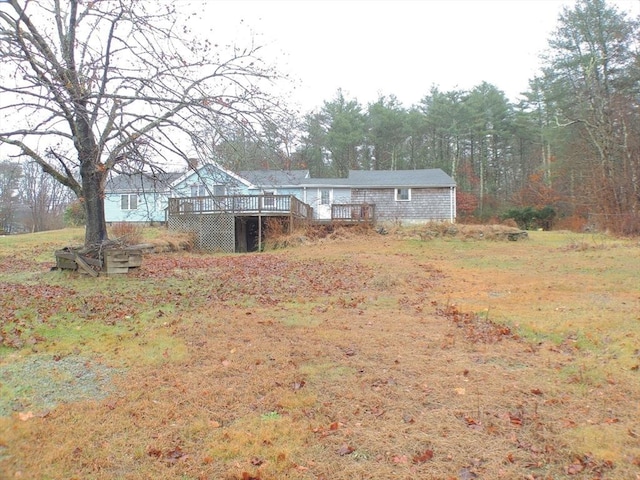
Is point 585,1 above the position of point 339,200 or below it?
above

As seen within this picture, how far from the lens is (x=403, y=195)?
27812mm

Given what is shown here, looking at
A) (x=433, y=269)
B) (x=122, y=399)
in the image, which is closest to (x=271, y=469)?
(x=122, y=399)

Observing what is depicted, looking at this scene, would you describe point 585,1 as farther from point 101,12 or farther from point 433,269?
point 101,12

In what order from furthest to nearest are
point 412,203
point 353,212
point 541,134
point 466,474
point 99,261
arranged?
1. point 541,134
2. point 412,203
3. point 353,212
4. point 99,261
5. point 466,474

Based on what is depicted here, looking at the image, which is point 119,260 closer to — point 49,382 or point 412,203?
point 49,382

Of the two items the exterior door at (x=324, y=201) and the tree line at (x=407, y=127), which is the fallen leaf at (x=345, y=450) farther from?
the exterior door at (x=324, y=201)

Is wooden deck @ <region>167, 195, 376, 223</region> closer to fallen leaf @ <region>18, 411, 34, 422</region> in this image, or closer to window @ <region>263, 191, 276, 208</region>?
window @ <region>263, 191, 276, 208</region>

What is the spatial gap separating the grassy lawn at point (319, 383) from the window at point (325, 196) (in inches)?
762

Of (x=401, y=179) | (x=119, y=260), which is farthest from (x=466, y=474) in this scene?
(x=401, y=179)

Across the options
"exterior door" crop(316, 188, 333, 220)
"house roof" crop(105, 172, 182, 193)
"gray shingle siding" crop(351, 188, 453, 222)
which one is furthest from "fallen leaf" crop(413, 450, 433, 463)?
"exterior door" crop(316, 188, 333, 220)

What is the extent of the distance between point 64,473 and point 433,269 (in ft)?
35.4

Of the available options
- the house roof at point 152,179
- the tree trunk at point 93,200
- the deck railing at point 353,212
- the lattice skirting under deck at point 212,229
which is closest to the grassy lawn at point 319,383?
the tree trunk at point 93,200

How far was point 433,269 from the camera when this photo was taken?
12.4 m

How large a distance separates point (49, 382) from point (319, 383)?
2.52 metres
